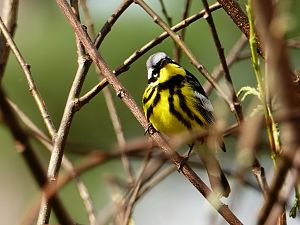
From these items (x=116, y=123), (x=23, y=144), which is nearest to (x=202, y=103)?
(x=116, y=123)

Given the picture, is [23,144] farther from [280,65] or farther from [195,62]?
[195,62]

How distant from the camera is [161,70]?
2211mm

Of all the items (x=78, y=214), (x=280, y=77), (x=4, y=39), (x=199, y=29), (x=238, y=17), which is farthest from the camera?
(x=199, y=29)

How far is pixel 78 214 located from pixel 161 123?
16.0ft

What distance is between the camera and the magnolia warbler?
2.10 meters

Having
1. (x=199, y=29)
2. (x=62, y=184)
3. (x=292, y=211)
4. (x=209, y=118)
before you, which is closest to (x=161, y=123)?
(x=209, y=118)

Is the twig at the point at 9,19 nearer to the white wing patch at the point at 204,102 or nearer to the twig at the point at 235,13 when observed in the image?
the twig at the point at 235,13

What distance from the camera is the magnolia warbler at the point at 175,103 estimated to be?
6.89 feet

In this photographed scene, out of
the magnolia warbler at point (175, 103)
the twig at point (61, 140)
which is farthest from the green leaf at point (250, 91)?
the magnolia warbler at point (175, 103)

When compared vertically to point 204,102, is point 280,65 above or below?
above

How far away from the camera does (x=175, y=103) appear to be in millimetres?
2133

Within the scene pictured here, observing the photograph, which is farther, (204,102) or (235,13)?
(204,102)

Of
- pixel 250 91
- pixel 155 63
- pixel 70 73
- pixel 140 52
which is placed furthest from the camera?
pixel 70 73

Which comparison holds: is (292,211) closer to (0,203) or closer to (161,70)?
(161,70)
